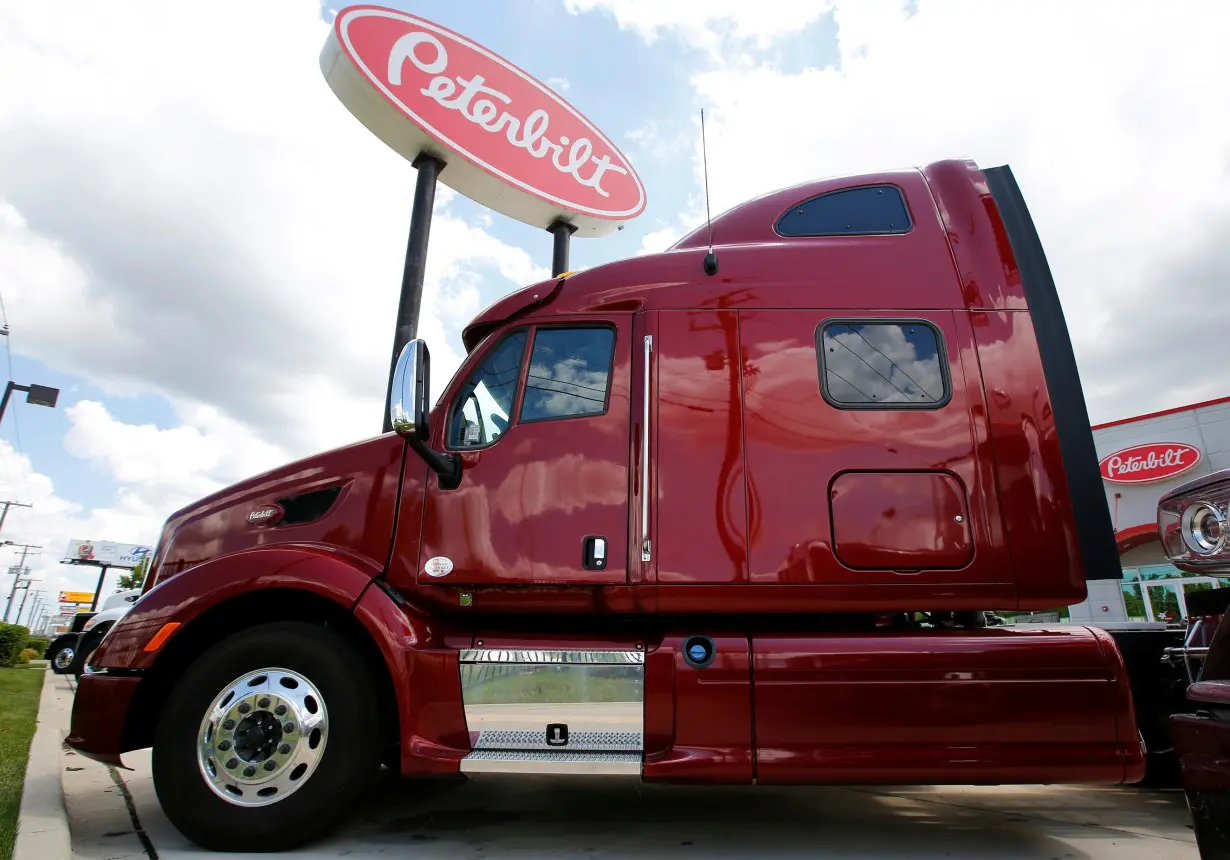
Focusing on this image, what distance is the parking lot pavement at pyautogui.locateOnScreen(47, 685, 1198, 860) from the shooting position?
290cm

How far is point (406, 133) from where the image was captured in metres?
8.38

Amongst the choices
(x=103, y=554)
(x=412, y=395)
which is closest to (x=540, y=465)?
(x=412, y=395)

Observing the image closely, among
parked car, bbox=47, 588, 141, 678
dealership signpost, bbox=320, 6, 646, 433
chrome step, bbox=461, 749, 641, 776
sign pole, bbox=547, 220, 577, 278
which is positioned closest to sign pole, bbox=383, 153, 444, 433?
dealership signpost, bbox=320, 6, 646, 433

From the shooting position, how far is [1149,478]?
16.0 meters

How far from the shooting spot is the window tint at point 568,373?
328 centimetres

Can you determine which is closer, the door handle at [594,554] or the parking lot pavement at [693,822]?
the parking lot pavement at [693,822]

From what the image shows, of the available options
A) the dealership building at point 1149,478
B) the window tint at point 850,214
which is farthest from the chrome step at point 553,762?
the dealership building at point 1149,478

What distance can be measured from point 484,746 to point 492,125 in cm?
819

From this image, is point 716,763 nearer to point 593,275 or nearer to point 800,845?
point 800,845

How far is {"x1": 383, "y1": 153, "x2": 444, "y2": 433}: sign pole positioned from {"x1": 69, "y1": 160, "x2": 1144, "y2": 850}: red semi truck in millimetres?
4529

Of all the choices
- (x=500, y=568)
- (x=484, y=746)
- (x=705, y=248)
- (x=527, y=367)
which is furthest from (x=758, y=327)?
(x=484, y=746)

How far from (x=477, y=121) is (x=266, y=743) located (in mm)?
8041

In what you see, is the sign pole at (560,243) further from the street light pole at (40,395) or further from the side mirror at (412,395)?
the street light pole at (40,395)

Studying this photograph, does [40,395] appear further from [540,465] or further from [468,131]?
[540,465]
